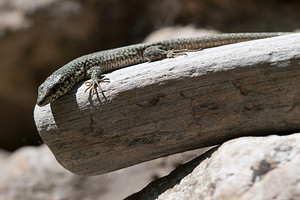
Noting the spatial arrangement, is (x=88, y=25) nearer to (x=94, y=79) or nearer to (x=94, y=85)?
(x=94, y=79)

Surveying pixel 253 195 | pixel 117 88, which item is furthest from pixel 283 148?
pixel 117 88

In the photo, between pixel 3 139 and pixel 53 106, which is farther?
pixel 3 139

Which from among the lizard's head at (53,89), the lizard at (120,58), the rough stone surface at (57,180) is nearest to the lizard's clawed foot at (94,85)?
the lizard at (120,58)

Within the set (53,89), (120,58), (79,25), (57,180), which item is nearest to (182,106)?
(120,58)

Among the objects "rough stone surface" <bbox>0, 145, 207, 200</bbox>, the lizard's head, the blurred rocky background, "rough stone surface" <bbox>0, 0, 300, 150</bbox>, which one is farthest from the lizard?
"rough stone surface" <bbox>0, 0, 300, 150</bbox>

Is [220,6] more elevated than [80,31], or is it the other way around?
[220,6]

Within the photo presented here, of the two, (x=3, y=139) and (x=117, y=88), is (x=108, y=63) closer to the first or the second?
(x=117, y=88)

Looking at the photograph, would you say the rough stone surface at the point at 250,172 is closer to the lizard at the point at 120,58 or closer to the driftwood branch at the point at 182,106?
the driftwood branch at the point at 182,106

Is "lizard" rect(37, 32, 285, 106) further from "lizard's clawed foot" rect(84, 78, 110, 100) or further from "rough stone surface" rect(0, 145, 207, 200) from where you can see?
"rough stone surface" rect(0, 145, 207, 200)
